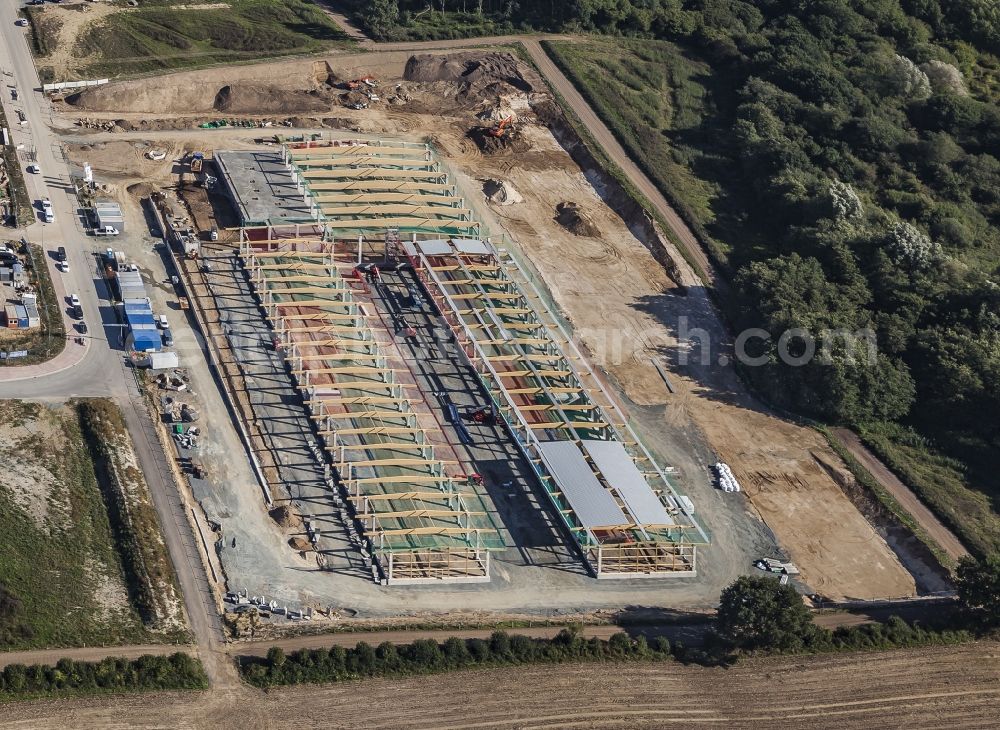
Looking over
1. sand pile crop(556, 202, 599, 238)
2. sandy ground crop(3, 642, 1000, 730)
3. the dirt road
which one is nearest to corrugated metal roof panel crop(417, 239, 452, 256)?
sand pile crop(556, 202, 599, 238)

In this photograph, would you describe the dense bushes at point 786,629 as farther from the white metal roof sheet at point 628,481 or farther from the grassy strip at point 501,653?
the white metal roof sheet at point 628,481

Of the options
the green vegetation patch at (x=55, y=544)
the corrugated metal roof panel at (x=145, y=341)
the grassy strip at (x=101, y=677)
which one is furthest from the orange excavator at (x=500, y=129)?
the grassy strip at (x=101, y=677)

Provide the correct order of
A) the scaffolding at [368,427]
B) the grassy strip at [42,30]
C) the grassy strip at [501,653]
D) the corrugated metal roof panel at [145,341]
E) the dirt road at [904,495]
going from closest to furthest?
the grassy strip at [501,653], the scaffolding at [368,427], the dirt road at [904,495], the corrugated metal roof panel at [145,341], the grassy strip at [42,30]

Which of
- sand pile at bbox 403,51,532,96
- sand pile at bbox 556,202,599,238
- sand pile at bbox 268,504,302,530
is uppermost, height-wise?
sand pile at bbox 403,51,532,96

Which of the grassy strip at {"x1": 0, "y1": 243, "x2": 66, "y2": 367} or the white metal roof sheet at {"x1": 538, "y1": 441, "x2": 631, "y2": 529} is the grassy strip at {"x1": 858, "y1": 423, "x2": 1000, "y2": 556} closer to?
the white metal roof sheet at {"x1": 538, "y1": 441, "x2": 631, "y2": 529}

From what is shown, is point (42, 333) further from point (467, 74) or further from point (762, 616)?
point (467, 74)

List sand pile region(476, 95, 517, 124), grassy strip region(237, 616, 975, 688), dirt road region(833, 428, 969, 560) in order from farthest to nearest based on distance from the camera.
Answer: sand pile region(476, 95, 517, 124), dirt road region(833, 428, 969, 560), grassy strip region(237, 616, 975, 688)

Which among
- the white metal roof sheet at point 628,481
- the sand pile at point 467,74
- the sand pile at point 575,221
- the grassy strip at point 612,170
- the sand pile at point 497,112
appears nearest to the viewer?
the white metal roof sheet at point 628,481
